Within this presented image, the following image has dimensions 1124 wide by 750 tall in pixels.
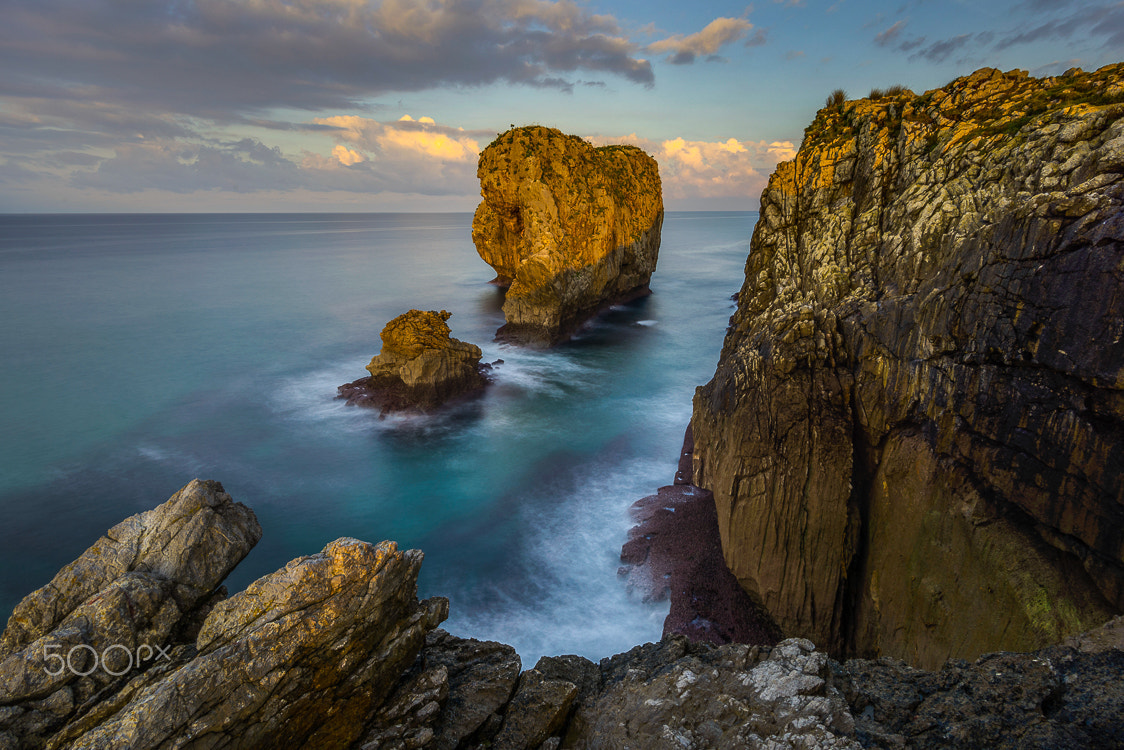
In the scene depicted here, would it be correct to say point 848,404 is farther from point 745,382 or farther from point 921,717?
point 921,717

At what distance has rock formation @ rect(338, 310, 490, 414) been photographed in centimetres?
3009

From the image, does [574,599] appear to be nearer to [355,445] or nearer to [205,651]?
[205,651]

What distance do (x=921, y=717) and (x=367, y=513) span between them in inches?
794

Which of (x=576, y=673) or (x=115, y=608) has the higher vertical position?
(x=115, y=608)

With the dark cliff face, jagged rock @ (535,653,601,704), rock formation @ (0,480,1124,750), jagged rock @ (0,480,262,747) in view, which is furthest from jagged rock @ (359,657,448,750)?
the dark cliff face

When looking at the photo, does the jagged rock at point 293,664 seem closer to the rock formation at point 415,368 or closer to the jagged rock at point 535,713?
the jagged rock at point 535,713

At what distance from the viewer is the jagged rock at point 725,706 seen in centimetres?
586

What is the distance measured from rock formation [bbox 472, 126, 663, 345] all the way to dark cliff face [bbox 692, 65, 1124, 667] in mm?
28648

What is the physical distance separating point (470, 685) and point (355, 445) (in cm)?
2175

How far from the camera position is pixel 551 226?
142 ft

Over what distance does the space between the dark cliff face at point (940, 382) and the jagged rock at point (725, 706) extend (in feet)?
14.5

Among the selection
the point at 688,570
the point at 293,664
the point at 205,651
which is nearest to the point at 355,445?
the point at 688,570

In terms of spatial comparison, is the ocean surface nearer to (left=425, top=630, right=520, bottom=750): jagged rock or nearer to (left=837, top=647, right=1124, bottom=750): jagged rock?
(left=425, top=630, right=520, bottom=750): jagged rock

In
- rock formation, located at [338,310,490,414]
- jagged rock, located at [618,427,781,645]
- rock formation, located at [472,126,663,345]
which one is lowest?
jagged rock, located at [618,427,781,645]
